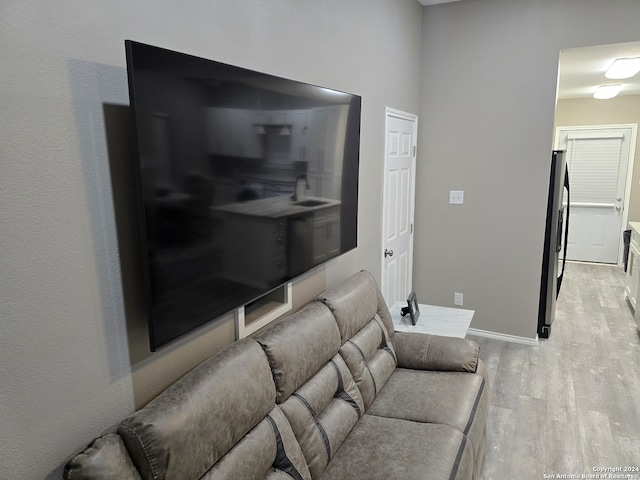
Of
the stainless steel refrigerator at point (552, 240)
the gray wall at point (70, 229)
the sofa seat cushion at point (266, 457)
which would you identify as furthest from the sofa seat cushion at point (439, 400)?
the stainless steel refrigerator at point (552, 240)

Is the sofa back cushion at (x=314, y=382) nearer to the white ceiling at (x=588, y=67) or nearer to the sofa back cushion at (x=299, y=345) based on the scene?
the sofa back cushion at (x=299, y=345)

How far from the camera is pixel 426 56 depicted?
13.3 ft

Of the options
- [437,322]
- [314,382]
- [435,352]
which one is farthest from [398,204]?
[314,382]

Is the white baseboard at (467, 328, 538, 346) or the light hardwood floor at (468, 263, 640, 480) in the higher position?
the white baseboard at (467, 328, 538, 346)

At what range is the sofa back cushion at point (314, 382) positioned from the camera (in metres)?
1.75

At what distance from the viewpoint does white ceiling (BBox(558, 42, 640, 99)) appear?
3.68 meters

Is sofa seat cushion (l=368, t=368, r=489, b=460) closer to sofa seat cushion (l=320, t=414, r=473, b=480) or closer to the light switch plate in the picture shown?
sofa seat cushion (l=320, t=414, r=473, b=480)

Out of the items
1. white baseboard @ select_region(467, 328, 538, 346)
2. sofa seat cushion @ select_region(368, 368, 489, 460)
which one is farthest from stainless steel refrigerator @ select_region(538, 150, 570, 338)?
sofa seat cushion @ select_region(368, 368, 489, 460)

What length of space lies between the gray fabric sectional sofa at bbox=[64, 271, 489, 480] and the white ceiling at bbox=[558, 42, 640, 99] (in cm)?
281

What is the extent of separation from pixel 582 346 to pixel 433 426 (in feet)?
8.62

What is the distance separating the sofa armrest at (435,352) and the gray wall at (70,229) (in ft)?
4.56

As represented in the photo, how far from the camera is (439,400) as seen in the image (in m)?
2.22

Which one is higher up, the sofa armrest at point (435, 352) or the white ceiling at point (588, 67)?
the white ceiling at point (588, 67)

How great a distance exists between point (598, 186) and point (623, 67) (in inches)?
119
